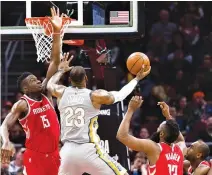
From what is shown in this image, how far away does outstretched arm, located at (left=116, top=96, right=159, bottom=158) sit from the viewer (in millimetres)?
8328

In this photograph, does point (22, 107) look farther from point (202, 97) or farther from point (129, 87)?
point (202, 97)

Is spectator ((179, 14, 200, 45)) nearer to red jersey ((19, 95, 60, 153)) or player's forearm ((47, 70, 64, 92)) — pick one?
player's forearm ((47, 70, 64, 92))

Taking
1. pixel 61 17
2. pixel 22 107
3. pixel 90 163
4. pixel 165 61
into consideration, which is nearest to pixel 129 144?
pixel 90 163

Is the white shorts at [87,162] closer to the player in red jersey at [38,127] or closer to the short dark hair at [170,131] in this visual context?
the player in red jersey at [38,127]

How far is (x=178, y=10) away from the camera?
16750 millimetres

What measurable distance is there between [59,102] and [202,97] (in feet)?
21.5

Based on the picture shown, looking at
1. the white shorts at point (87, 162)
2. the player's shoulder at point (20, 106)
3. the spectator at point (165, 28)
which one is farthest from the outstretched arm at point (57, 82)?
the spectator at point (165, 28)

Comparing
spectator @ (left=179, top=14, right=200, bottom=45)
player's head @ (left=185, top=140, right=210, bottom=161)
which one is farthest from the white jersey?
spectator @ (left=179, top=14, right=200, bottom=45)

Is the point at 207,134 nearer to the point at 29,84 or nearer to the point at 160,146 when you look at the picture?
the point at 29,84

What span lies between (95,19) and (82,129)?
219cm

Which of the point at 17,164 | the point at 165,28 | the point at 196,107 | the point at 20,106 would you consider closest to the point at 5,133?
the point at 20,106

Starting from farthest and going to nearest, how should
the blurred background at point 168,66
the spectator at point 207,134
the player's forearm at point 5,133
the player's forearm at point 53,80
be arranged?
the blurred background at point 168,66, the spectator at point 207,134, the player's forearm at point 53,80, the player's forearm at point 5,133

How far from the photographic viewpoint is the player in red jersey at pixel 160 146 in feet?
27.3

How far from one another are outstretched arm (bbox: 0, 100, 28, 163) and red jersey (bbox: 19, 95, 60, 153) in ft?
0.28
